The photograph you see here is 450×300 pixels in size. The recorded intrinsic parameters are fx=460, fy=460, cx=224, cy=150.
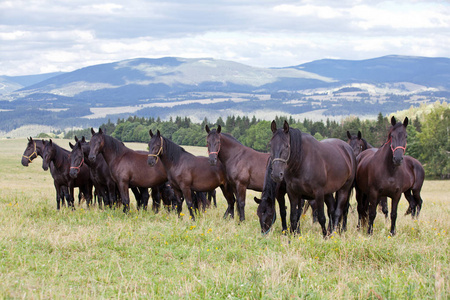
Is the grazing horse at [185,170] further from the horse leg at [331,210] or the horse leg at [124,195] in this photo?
the horse leg at [331,210]

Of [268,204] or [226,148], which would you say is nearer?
[268,204]

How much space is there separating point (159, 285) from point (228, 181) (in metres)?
6.72

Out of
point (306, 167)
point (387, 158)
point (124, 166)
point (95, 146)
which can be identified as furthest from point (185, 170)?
point (387, 158)

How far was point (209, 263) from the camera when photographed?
768 centimetres

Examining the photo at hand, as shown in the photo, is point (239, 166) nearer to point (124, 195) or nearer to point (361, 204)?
point (361, 204)

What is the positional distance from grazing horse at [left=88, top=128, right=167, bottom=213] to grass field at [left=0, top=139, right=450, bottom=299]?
301cm

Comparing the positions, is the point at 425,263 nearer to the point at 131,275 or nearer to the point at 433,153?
the point at 131,275

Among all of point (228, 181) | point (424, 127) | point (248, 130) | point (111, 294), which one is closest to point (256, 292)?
point (111, 294)

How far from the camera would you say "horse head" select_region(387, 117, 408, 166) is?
9.52 metres

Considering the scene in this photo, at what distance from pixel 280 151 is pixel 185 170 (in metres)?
4.85

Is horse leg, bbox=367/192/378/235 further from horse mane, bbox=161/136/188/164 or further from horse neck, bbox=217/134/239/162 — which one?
horse mane, bbox=161/136/188/164

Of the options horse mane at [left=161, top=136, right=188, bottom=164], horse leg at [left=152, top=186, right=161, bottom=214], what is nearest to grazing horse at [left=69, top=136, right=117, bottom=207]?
horse leg at [left=152, top=186, right=161, bottom=214]

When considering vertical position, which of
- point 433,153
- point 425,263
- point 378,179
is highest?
point 378,179

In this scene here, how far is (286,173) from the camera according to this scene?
9.46 metres
